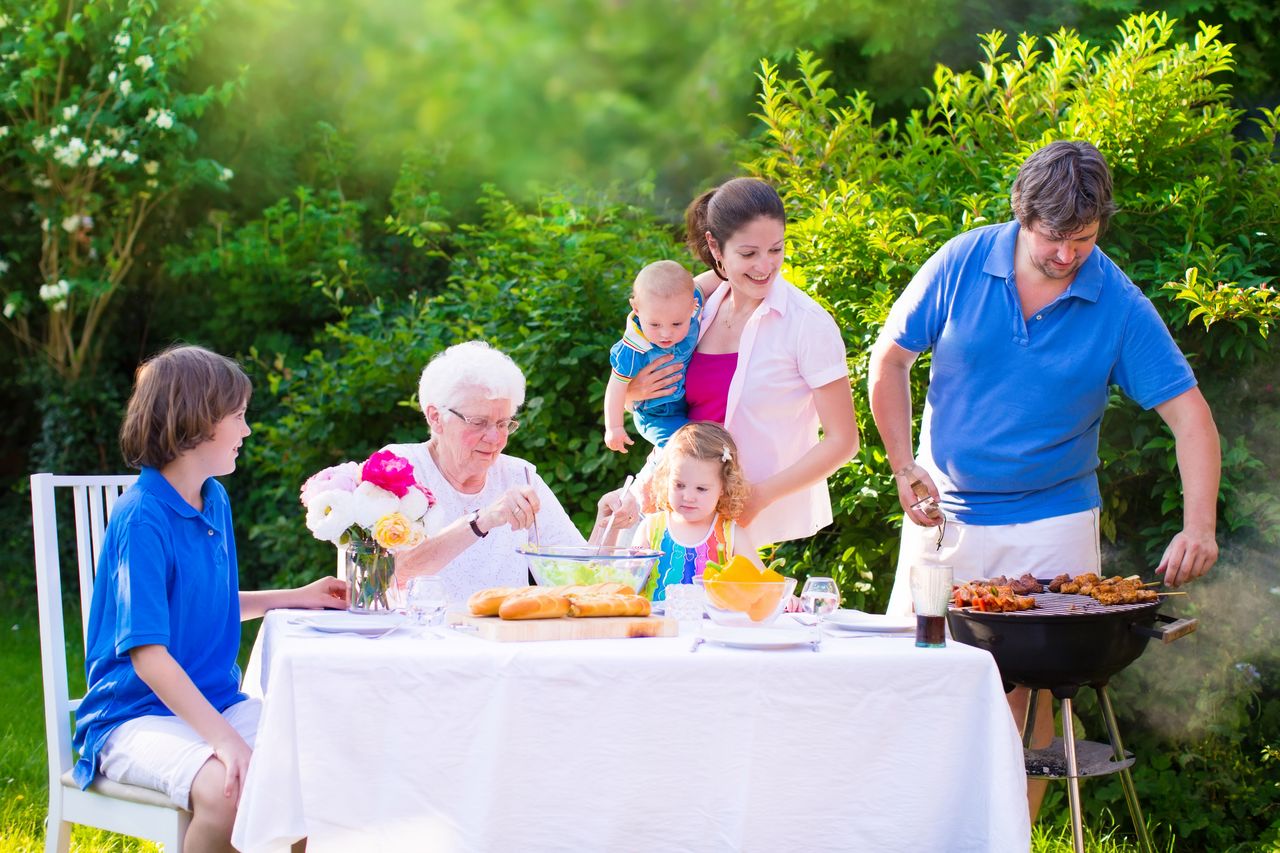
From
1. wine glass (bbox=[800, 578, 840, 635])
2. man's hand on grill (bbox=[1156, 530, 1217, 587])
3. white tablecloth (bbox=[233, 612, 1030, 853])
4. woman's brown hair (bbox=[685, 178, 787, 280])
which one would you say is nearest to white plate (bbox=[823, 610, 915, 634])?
wine glass (bbox=[800, 578, 840, 635])

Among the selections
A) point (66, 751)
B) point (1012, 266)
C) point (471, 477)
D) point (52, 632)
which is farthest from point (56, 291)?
point (1012, 266)

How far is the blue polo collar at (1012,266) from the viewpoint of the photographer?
3136 mm

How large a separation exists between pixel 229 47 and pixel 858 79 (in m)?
3.51

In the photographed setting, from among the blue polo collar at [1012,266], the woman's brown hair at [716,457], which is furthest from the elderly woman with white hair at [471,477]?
the blue polo collar at [1012,266]

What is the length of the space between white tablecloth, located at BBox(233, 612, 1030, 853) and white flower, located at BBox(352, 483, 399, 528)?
43 cm

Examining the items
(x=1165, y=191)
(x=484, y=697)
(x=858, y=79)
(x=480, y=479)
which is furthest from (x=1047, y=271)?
(x=858, y=79)

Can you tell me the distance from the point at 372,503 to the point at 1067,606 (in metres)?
1.41

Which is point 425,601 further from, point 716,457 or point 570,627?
point 716,457

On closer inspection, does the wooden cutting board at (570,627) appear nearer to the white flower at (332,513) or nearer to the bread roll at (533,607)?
the bread roll at (533,607)

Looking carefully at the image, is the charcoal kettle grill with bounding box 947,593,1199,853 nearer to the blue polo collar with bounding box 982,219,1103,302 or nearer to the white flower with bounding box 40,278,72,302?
the blue polo collar with bounding box 982,219,1103,302

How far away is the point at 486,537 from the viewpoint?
334 centimetres

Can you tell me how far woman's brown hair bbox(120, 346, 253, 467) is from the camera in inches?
105

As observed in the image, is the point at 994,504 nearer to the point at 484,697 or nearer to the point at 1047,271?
the point at 1047,271

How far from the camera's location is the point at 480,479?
11.0 feet
